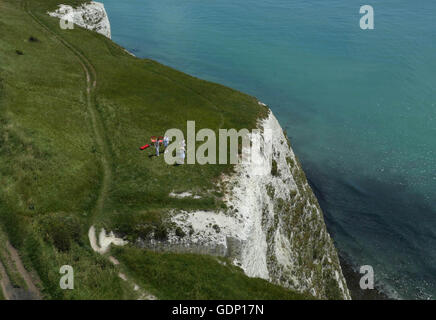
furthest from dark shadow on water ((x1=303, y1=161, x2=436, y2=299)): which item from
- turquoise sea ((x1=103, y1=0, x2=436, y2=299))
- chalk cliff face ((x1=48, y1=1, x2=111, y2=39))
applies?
chalk cliff face ((x1=48, y1=1, x2=111, y2=39))

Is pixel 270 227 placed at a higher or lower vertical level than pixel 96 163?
lower

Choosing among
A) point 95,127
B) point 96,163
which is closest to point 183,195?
point 96,163

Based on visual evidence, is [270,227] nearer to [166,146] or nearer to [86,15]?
[166,146]

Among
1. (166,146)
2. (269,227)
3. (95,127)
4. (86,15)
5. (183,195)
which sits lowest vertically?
(269,227)

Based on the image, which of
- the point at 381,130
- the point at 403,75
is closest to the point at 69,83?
the point at 381,130

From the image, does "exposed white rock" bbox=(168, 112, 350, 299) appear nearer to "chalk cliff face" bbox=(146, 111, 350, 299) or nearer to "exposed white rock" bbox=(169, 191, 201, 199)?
"chalk cliff face" bbox=(146, 111, 350, 299)
